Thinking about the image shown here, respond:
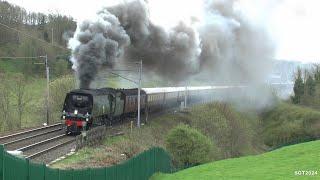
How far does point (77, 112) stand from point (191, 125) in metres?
23.2

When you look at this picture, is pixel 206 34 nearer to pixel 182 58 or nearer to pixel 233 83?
pixel 182 58

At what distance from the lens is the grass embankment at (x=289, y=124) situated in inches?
2571

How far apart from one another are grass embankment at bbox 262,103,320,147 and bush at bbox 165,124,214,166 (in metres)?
27.1

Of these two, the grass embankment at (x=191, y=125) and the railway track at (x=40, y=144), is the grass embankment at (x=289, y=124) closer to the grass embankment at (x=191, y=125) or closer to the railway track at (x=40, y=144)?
the grass embankment at (x=191, y=125)

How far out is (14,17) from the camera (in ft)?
334

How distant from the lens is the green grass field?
900 inches

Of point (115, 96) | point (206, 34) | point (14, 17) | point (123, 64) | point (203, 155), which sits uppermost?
point (14, 17)

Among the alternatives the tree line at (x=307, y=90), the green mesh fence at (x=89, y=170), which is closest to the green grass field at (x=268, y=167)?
the green mesh fence at (x=89, y=170)

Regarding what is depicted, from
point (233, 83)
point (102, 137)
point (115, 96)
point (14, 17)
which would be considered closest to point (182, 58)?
point (115, 96)

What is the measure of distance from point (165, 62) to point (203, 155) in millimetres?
11992

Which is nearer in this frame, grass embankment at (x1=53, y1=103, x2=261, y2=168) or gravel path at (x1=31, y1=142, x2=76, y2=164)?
gravel path at (x1=31, y1=142, x2=76, y2=164)

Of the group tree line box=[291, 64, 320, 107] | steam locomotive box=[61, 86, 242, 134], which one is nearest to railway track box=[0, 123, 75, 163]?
steam locomotive box=[61, 86, 242, 134]

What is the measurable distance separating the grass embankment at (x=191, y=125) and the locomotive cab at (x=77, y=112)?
1964 mm

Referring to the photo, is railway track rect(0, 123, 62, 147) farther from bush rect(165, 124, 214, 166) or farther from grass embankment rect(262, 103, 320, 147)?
grass embankment rect(262, 103, 320, 147)
